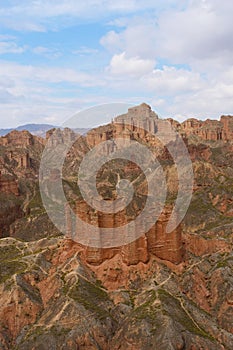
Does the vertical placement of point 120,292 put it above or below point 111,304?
above

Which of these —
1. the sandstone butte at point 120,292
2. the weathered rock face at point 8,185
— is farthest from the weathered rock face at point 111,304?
the weathered rock face at point 8,185

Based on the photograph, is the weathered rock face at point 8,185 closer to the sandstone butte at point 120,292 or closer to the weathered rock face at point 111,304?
the sandstone butte at point 120,292

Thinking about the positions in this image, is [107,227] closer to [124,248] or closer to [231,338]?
[124,248]

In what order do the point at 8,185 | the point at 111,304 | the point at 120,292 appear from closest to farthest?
the point at 111,304, the point at 120,292, the point at 8,185

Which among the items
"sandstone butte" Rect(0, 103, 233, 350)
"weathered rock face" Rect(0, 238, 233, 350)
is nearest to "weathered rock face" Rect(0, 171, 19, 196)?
"sandstone butte" Rect(0, 103, 233, 350)

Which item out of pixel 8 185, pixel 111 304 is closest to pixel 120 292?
pixel 111 304

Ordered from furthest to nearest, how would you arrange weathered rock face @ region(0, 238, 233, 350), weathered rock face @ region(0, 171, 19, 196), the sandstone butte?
weathered rock face @ region(0, 171, 19, 196) < the sandstone butte < weathered rock face @ region(0, 238, 233, 350)

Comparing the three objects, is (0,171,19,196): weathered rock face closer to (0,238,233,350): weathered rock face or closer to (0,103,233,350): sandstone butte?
(0,103,233,350): sandstone butte

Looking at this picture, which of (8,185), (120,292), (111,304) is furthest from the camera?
(8,185)

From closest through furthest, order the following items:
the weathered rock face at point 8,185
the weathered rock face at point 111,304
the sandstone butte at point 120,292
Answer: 1. the weathered rock face at point 111,304
2. the sandstone butte at point 120,292
3. the weathered rock face at point 8,185

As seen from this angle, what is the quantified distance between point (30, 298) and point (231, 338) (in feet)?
93.2

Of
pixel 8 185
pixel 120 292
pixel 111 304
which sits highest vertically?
pixel 8 185

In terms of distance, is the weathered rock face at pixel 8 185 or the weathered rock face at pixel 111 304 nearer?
the weathered rock face at pixel 111 304

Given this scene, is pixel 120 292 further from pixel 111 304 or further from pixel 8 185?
pixel 8 185
